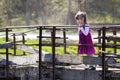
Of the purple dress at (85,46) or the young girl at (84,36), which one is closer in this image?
the young girl at (84,36)

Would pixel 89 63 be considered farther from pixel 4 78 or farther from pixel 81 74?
pixel 4 78

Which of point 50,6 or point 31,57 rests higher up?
point 50,6

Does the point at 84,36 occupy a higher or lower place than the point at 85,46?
higher

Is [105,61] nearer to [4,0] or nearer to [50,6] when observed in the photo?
[4,0]

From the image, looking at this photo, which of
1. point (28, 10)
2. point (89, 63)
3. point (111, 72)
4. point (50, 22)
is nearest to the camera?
point (111, 72)

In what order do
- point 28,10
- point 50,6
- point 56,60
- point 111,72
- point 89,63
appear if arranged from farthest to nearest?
point 50,6, point 28,10, point 56,60, point 89,63, point 111,72

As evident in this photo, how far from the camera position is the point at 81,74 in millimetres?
9531

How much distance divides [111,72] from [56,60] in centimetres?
206

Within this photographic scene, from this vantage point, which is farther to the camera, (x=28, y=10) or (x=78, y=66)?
(x=28, y=10)

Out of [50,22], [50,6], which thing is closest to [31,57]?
[50,6]

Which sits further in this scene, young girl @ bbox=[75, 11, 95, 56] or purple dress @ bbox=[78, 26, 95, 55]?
purple dress @ bbox=[78, 26, 95, 55]

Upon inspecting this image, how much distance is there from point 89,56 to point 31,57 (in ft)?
6.84

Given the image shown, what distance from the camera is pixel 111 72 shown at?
9016 millimetres

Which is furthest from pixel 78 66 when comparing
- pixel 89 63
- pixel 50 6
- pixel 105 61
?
pixel 50 6
